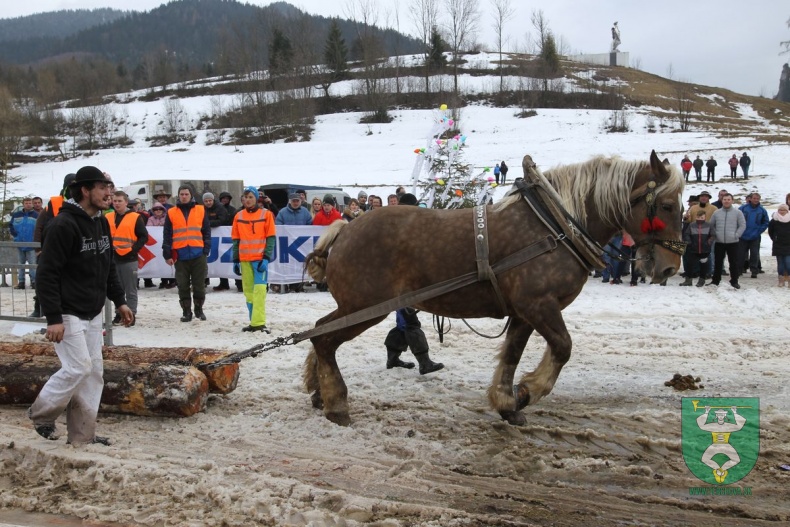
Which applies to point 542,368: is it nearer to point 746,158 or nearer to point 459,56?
point 746,158

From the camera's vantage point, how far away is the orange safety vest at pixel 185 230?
363 inches

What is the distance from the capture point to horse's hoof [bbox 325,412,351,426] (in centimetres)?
497

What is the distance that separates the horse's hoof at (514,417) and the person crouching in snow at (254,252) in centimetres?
430

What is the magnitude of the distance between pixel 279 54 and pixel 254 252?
6626 cm

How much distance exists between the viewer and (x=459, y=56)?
78.4m

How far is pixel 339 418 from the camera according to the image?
16.4 ft

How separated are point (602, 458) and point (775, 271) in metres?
11.3

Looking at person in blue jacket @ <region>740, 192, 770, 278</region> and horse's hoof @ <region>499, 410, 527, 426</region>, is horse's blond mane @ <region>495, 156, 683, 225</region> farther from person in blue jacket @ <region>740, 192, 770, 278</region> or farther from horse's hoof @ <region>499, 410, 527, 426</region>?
person in blue jacket @ <region>740, 192, 770, 278</region>

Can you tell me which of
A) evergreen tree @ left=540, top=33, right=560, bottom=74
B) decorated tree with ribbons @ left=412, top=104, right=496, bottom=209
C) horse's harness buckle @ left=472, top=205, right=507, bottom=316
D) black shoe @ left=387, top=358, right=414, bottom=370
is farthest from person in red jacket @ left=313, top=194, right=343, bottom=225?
evergreen tree @ left=540, top=33, right=560, bottom=74

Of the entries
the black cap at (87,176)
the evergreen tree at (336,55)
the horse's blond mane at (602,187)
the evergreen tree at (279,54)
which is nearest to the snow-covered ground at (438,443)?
the horse's blond mane at (602,187)

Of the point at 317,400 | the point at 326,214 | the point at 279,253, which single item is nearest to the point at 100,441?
the point at 317,400

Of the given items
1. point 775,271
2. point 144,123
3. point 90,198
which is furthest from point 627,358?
point 144,123

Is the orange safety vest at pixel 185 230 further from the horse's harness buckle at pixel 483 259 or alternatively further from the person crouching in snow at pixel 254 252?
the horse's harness buckle at pixel 483 259

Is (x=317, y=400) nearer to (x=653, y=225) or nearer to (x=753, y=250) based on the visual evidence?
(x=653, y=225)
